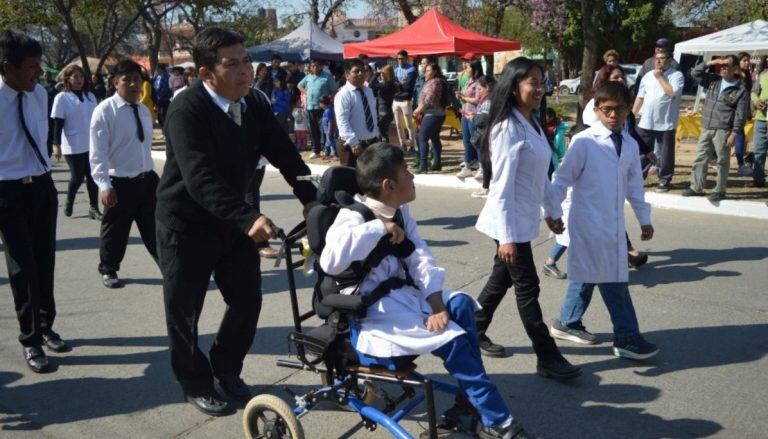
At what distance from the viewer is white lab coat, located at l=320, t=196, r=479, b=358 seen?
10.1 feet

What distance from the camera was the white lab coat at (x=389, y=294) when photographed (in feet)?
10.1

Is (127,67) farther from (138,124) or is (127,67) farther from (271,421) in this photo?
(271,421)

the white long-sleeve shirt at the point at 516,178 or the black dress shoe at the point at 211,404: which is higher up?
the white long-sleeve shirt at the point at 516,178

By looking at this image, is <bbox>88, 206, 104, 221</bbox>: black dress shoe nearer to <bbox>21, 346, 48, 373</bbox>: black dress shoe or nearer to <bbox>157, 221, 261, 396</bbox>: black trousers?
<bbox>21, 346, 48, 373</bbox>: black dress shoe

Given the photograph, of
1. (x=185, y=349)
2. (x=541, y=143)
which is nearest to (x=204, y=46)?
(x=185, y=349)

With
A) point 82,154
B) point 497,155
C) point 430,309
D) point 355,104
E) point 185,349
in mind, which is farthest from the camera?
point 82,154

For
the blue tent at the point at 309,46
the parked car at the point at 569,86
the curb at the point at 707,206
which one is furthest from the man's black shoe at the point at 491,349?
the parked car at the point at 569,86

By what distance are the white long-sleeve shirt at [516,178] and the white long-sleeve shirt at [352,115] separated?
416 centimetres

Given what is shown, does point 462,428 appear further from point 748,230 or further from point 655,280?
point 748,230

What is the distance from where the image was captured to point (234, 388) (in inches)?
157

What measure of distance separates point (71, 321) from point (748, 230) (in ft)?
21.7

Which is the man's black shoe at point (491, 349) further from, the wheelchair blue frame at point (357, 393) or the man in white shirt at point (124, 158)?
the man in white shirt at point (124, 158)

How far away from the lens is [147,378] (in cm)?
445

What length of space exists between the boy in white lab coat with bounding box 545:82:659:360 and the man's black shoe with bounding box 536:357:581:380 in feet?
1.48
